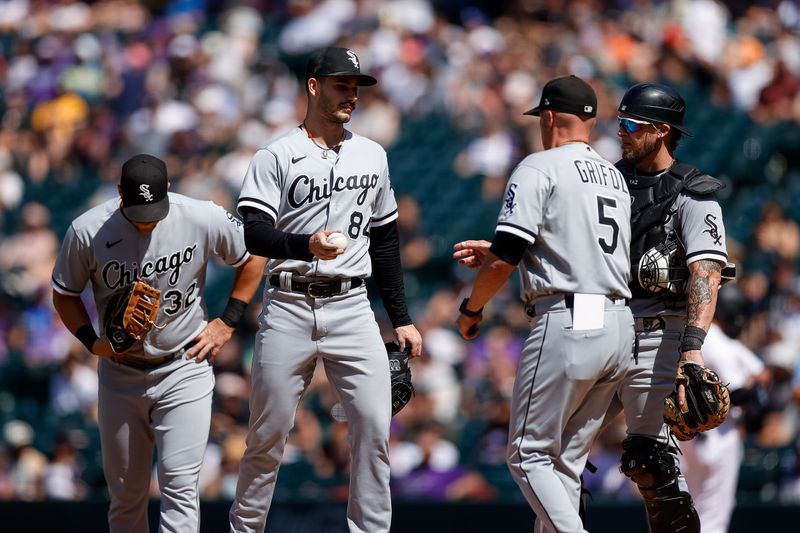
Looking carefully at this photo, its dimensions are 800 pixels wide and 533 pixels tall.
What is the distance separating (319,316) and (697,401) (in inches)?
61.4

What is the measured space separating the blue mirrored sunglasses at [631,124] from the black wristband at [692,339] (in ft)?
2.96

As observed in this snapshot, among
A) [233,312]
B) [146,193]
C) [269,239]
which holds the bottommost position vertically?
[233,312]

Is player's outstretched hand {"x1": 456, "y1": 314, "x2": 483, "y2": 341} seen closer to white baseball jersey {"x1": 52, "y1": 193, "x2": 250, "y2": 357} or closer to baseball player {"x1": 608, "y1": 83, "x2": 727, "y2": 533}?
baseball player {"x1": 608, "y1": 83, "x2": 727, "y2": 533}

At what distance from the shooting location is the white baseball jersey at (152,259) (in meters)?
5.61

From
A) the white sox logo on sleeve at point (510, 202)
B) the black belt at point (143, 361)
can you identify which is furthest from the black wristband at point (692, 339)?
the black belt at point (143, 361)

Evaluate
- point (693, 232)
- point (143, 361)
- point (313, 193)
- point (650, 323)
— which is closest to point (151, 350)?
point (143, 361)

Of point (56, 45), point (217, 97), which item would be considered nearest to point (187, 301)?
point (217, 97)

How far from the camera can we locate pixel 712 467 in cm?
695

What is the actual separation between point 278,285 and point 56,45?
10.9 meters

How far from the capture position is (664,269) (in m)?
5.55

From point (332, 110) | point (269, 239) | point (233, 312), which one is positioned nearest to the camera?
point (269, 239)

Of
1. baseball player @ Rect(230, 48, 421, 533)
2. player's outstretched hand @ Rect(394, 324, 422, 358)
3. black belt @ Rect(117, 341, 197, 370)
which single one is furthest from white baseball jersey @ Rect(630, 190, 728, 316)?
black belt @ Rect(117, 341, 197, 370)

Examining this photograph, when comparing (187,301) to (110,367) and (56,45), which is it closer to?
(110,367)

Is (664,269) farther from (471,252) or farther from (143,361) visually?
(143,361)
